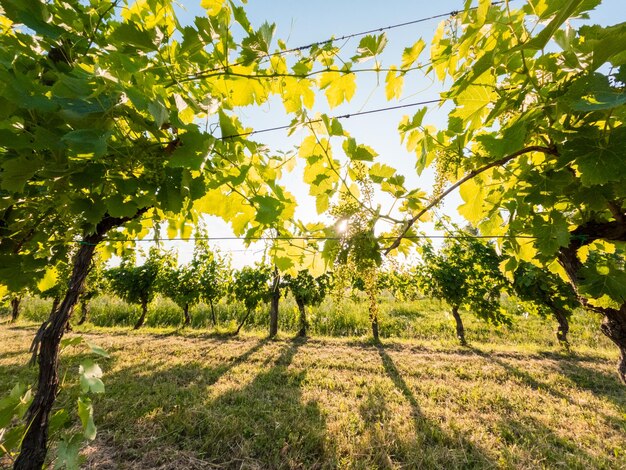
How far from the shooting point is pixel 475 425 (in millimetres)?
4473

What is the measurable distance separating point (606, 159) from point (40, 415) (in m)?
4.02

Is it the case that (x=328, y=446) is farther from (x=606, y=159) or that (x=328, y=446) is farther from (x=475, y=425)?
(x=606, y=159)

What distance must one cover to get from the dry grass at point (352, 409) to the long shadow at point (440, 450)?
0.02 meters


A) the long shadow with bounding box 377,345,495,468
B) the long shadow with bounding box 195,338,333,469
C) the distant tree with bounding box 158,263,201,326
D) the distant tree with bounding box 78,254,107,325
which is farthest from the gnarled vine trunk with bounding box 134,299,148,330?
the long shadow with bounding box 377,345,495,468

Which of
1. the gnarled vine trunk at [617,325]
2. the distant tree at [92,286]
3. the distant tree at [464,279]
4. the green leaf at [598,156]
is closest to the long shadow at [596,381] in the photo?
the distant tree at [464,279]

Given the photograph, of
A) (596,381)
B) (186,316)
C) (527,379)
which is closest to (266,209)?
(527,379)

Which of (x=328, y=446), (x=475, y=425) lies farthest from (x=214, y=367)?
(x=475, y=425)

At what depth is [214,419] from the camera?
443 cm

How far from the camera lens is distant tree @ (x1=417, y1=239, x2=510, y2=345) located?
10734 mm

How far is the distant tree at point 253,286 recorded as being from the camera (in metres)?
12.7

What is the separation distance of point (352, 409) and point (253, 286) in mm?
8602

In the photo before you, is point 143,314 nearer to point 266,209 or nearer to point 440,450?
point 440,450

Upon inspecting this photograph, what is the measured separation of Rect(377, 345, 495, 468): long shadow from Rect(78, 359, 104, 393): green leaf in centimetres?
372

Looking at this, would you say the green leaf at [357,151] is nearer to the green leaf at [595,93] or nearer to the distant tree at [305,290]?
the green leaf at [595,93]
